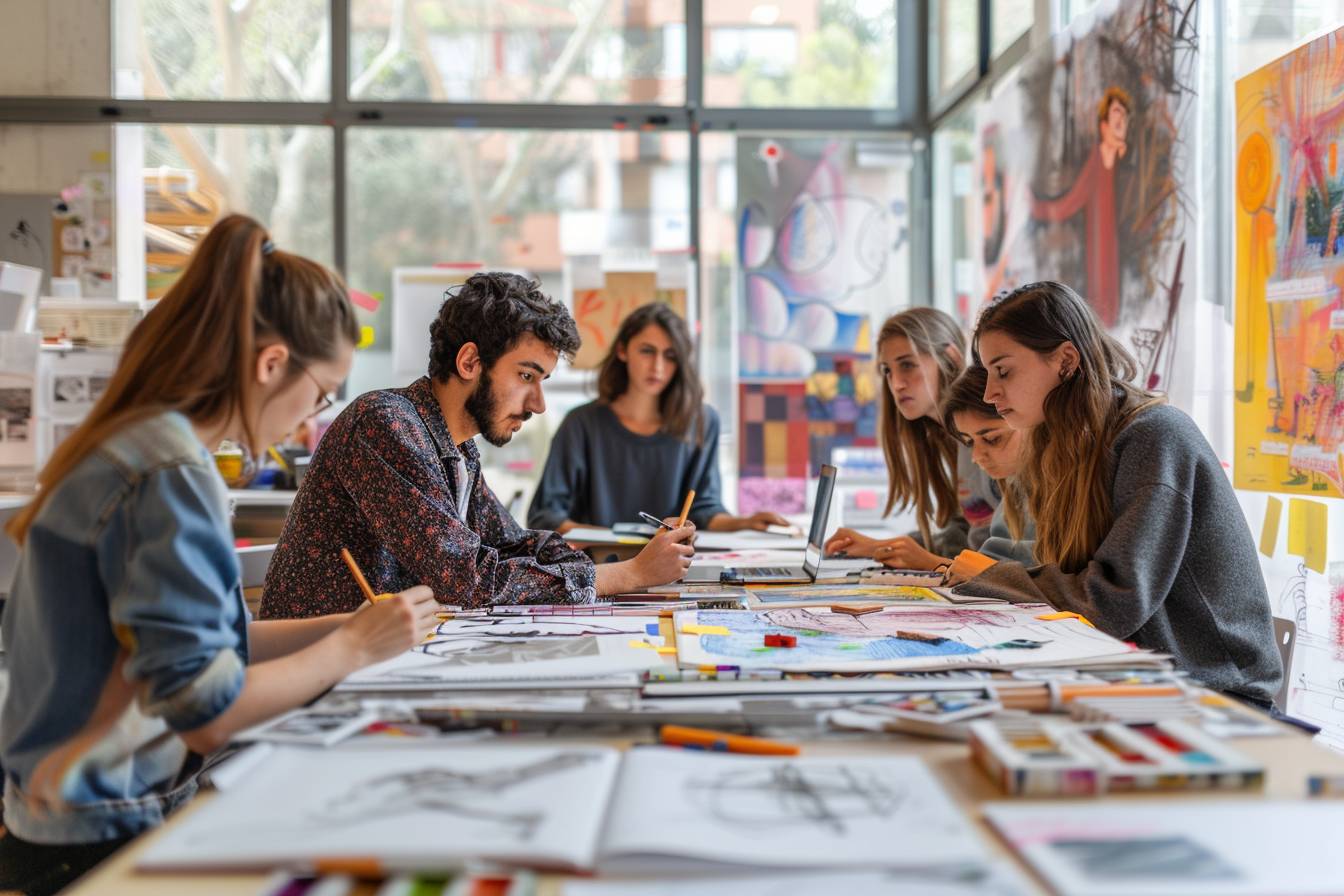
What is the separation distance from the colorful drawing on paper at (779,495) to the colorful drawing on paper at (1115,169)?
A: 4.53 ft

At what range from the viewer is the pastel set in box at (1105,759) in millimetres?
936

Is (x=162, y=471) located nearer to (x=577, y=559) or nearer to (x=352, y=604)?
(x=352, y=604)

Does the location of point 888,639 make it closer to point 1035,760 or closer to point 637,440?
point 1035,760

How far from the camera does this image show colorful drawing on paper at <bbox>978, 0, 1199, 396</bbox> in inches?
102

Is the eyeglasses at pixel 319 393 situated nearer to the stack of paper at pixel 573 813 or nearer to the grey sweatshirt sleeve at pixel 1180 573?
the stack of paper at pixel 573 813

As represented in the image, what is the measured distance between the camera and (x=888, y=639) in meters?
1.49

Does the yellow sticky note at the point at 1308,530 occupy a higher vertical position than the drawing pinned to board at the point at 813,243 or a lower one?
lower

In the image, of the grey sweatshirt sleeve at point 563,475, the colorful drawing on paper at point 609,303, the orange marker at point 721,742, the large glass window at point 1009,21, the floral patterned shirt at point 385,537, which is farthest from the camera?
the colorful drawing on paper at point 609,303

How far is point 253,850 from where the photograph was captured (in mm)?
811

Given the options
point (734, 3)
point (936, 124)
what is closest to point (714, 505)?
point (936, 124)

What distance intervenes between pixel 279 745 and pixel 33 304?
3.43m

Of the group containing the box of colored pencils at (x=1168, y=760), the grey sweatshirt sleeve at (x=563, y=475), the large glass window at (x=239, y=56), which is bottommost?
the box of colored pencils at (x=1168, y=760)

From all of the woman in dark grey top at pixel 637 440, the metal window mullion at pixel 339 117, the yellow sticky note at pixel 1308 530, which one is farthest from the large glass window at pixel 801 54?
the yellow sticky note at pixel 1308 530

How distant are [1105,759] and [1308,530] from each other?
143 cm
